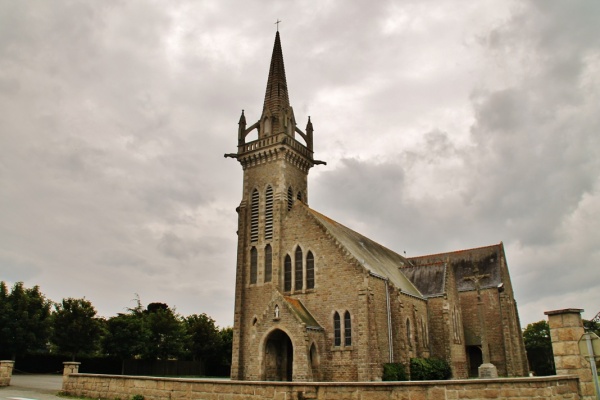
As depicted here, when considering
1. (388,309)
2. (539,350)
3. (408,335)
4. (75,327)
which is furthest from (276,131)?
(539,350)

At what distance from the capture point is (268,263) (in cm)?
3500

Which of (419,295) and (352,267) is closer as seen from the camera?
(352,267)

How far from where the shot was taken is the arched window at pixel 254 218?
3641 cm

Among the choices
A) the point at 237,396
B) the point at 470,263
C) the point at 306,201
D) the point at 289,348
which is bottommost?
the point at 237,396

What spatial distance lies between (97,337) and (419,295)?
2916cm

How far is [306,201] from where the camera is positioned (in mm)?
39312

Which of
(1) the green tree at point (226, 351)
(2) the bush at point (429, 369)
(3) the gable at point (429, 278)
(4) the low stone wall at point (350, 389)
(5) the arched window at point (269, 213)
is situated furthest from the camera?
(1) the green tree at point (226, 351)

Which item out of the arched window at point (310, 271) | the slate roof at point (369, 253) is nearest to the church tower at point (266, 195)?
the arched window at point (310, 271)

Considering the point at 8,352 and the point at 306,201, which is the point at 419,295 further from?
the point at 8,352

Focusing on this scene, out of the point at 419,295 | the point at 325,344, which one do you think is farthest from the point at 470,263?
the point at 325,344

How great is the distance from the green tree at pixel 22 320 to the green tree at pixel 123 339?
6.16 metres

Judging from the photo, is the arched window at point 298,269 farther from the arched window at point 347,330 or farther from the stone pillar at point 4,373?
the stone pillar at point 4,373

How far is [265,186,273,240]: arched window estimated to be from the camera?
3569 cm

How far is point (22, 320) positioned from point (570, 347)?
145 feet
